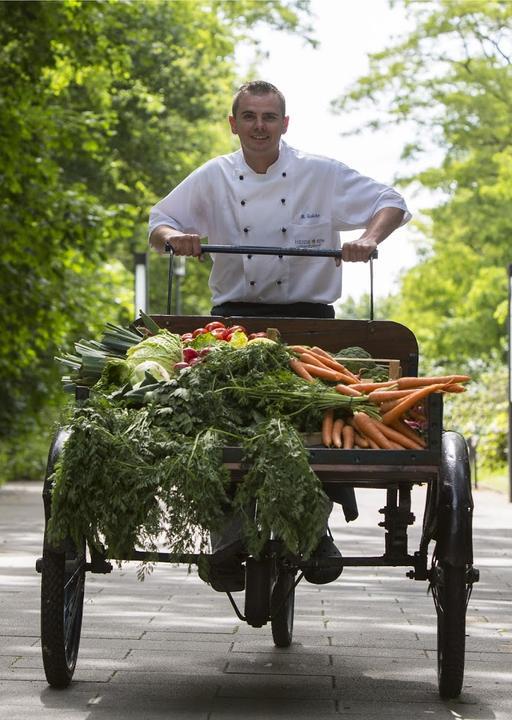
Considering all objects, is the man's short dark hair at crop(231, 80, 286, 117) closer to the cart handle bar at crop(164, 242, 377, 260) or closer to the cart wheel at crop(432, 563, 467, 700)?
the cart handle bar at crop(164, 242, 377, 260)

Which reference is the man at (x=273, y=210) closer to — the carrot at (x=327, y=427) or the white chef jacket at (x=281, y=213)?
the white chef jacket at (x=281, y=213)

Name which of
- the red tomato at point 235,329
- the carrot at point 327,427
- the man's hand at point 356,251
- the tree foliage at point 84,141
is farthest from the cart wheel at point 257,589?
the tree foliage at point 84,141

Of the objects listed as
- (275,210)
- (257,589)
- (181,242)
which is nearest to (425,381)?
(257,589)

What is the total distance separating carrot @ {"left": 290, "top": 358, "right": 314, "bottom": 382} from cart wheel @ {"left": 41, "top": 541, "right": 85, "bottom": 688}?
36.6 inches

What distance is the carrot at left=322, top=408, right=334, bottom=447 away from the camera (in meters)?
4.92

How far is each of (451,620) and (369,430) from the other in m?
0.67

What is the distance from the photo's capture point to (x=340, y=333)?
5.98 meters

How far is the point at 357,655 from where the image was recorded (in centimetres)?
632

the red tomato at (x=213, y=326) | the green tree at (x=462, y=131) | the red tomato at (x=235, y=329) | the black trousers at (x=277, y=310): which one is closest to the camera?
the red tomato at (x=235, y=329)

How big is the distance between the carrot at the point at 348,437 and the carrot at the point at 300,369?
28cm

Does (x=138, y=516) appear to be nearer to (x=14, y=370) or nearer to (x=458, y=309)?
(x=14, y=370)

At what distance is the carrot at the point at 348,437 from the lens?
4.93 metres

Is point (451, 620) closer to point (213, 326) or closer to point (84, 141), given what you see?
point (213, 326)

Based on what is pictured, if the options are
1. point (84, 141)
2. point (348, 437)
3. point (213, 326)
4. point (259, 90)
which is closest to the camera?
point (348, 437)
